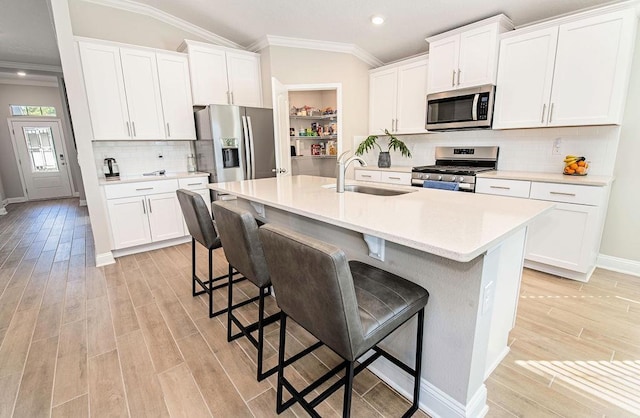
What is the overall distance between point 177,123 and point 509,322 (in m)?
4.10

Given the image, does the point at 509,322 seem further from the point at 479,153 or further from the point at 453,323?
the point at 479,153

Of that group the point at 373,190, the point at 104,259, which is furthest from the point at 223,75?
the point at 373,190

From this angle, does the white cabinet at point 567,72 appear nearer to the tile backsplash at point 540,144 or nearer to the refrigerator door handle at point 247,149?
the tile backsplash at point 540,144

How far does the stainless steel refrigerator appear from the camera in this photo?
3.72 meters

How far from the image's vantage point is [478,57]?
10.6ft

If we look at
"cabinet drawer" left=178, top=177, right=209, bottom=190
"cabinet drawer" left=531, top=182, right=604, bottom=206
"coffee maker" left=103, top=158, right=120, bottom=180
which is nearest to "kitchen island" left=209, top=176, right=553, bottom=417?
"cabinet drawer" left=531, top=182, right=604, bottom=206

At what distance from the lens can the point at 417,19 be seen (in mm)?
3350

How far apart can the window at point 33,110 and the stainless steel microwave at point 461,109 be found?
342 inches

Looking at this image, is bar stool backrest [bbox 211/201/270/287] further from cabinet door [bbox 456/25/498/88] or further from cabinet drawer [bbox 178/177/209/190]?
cabinet door [bbox 456/25/498/88]

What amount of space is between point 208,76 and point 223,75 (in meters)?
Answer: 0.20

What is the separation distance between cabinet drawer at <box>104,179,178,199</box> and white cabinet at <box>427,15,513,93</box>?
3496 mm

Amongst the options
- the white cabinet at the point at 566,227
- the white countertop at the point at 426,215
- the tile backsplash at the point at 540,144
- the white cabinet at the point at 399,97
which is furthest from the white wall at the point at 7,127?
the white cabinet at the point at 566,227

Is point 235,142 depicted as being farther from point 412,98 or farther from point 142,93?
point 412,98

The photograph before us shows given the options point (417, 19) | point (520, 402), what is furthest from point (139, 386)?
point (417, 19)
